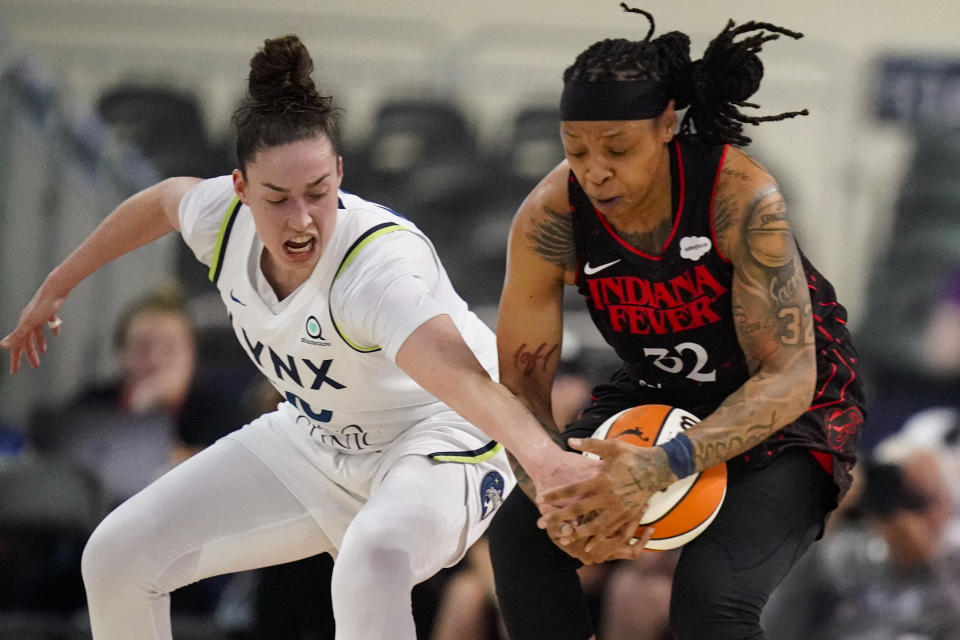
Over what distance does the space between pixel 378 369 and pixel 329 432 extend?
0.80 feet

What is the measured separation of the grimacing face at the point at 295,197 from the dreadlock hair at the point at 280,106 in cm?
3

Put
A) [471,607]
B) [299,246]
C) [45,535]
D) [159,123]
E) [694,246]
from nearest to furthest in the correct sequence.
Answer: [694,246]
[299,246]
[471,607]
[45,535]
[159,123]

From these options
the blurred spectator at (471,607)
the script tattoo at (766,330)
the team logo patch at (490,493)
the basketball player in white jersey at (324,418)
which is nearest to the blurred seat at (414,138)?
the blurred spectator at (471,607)

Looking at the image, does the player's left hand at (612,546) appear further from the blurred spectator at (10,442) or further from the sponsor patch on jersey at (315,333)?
the blurred spectator at (10,442)

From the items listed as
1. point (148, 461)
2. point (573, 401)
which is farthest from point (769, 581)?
point (148, 461)

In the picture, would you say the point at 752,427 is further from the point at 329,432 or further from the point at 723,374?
the point at 329,432

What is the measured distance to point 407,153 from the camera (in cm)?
709

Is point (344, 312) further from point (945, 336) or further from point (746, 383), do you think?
point (945, 336)

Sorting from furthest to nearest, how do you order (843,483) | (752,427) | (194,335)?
1. (194,335)
2. (843,483)
3. (752,427)

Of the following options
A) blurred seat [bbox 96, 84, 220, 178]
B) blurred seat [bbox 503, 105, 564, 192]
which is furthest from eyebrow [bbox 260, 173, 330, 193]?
blurred seat [bbox 96, 84, 220, 178]

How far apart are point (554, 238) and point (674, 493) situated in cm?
65

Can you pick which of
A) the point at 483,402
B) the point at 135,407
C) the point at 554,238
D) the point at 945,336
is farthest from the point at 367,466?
the point at 945,336

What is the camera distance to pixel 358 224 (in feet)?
10.6

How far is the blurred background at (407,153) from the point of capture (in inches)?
242
